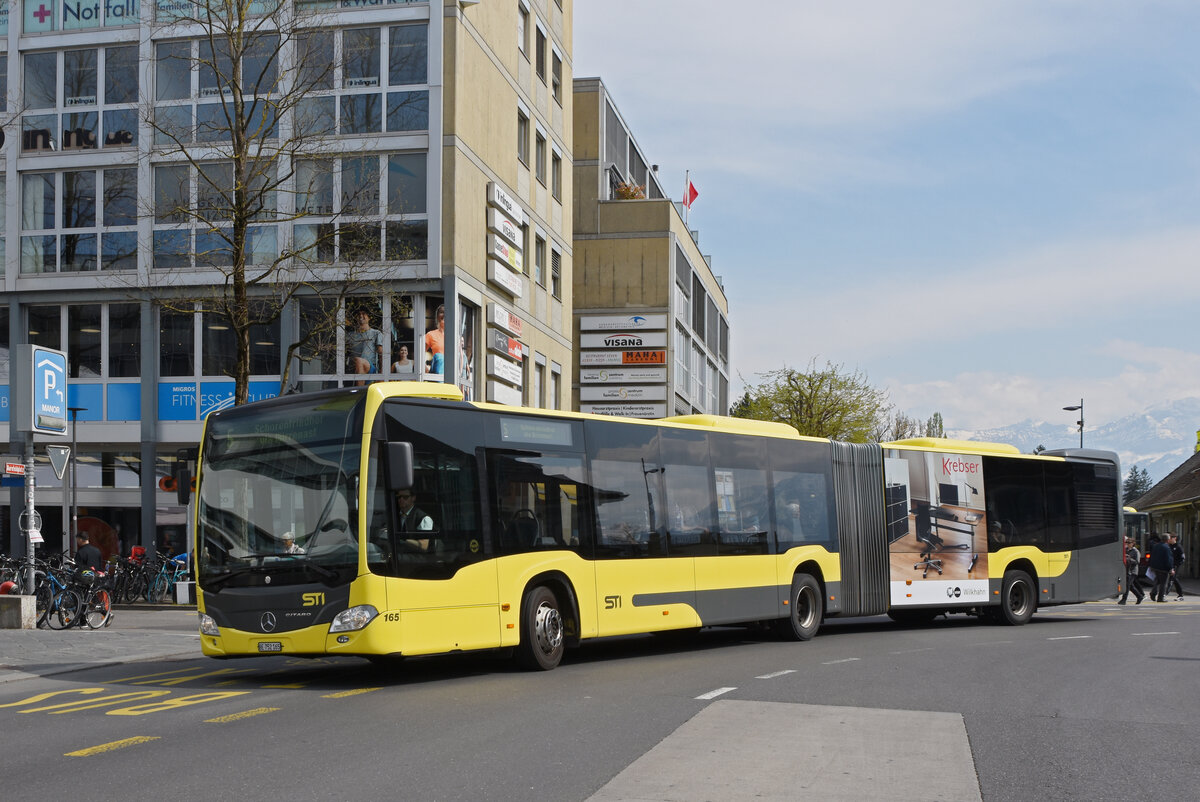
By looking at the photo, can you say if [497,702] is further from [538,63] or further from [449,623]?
[538,63]

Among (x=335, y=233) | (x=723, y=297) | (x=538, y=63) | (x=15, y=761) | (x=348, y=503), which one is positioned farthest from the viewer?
(x=723, y=297)

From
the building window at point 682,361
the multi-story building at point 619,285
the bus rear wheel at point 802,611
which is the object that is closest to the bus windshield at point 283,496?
the bus rear wheel at point 802,611

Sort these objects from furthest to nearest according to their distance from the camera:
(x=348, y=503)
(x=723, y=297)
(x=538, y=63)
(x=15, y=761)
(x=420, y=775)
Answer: (x=723, y=297) → (x=538, y=63) → (x=348, y=503) → (x=15, y=761) → (x=420, y=775)

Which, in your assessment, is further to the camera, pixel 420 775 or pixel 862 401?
pixel 862 401

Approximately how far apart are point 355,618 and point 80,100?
2494 cm

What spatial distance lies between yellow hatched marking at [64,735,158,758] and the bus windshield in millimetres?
3367

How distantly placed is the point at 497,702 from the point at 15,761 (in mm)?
3914

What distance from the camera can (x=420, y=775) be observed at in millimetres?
7547

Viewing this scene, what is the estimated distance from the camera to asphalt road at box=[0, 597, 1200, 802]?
7.43 m

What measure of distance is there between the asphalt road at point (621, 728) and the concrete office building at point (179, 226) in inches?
635

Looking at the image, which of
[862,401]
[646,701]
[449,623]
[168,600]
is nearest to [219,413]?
[449,623]

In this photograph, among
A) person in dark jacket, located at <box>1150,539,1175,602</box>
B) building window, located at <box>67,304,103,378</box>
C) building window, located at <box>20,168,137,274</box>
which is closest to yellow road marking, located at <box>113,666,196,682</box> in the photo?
building window, located at <box>20,168,137,274</box>

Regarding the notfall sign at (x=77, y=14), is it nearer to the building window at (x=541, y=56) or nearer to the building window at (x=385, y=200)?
the building window at (x=385, y=200)

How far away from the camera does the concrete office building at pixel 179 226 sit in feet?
100
